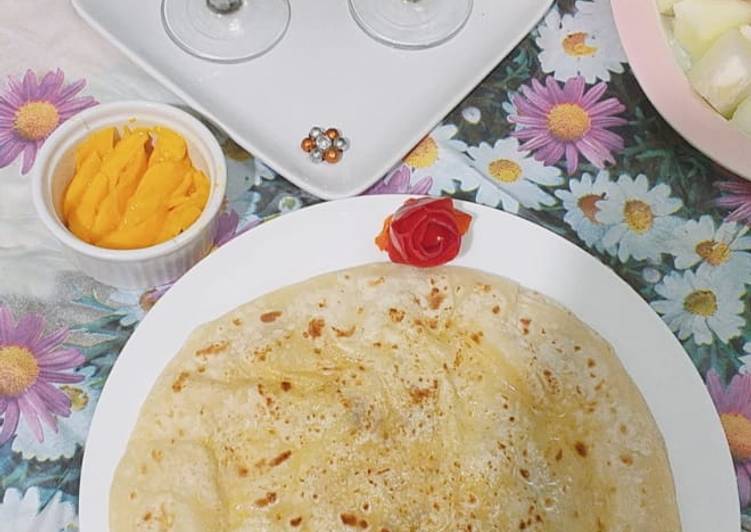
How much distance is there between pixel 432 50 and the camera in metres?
1.16

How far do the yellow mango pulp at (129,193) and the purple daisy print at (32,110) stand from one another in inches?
4.8

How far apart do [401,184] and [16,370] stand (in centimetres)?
41

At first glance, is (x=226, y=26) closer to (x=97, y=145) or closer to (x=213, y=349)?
(x=97, y=145)

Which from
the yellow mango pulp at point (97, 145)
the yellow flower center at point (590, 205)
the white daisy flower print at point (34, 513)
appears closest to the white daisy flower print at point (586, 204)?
the yellow flower center at point (590, 205)

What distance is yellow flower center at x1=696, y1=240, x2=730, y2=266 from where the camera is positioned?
1.08 meters

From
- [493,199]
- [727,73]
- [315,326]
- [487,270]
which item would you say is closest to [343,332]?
[315,326]

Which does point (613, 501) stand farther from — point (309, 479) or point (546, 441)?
point (309, 479)

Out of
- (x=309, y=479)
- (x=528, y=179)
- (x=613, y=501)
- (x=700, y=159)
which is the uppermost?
(x=700, y=159)

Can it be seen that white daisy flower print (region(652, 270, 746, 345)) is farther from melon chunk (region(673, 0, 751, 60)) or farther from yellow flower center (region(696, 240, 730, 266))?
melon chunk (region(673, 0, 751, 60))

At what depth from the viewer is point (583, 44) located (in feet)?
3.93

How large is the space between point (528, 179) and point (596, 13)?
0.24 meters

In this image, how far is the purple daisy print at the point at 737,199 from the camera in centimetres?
110

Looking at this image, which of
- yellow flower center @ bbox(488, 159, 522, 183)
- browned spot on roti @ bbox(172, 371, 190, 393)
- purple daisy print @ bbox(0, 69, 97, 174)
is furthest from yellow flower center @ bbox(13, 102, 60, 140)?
yellow flower center @ bbox(488, 159, 522, 183)

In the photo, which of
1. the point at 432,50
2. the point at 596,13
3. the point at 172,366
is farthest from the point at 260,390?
the point at 596,13
